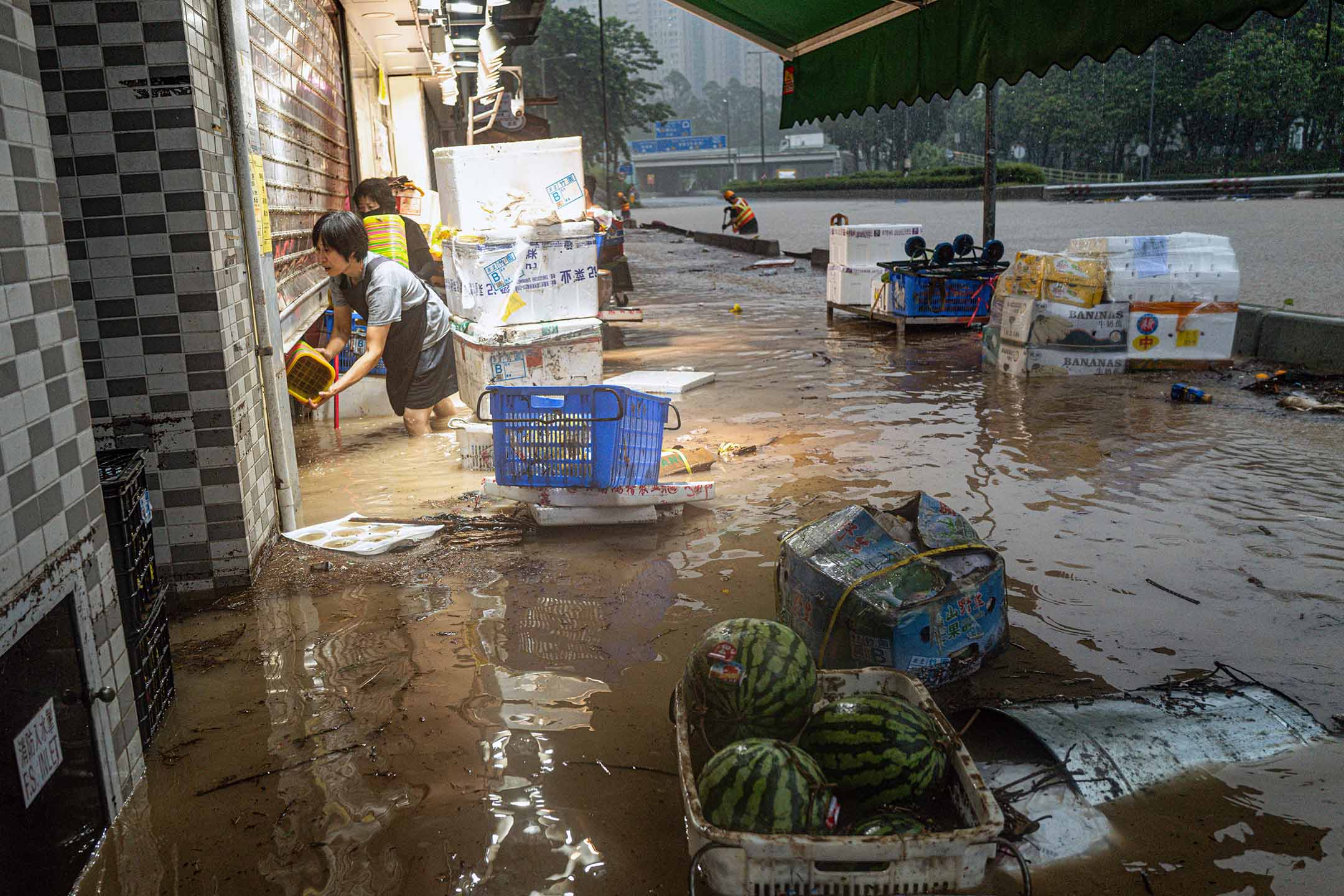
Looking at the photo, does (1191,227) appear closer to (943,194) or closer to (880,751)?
(880,751)

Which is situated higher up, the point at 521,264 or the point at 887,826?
the point at 521,264

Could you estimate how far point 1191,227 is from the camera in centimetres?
2422

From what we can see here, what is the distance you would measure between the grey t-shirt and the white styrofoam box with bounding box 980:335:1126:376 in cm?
569

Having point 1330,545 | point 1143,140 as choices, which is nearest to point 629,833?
point 1330,545

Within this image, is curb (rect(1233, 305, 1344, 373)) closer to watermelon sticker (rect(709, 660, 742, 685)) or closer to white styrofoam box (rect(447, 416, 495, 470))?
white styrofoam box (rect(447, 416, 495, 470))

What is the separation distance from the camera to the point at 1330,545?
4.89m

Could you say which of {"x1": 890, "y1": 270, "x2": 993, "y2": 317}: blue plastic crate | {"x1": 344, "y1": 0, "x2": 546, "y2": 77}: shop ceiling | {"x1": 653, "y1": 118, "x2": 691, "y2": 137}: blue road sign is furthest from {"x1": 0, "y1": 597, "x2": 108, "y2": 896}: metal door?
{"x1": 653, "y1": 118, "x2": 691, "y2": 137}: blue road sign

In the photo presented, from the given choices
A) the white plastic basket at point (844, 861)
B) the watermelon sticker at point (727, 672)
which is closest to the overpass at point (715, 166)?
the watermelon sticker at point (727, 672)

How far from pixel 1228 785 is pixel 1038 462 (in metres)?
3.93

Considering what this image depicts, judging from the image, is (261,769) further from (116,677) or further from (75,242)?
(75,242)

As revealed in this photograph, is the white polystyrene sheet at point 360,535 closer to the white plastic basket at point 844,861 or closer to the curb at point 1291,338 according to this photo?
the white plastic basket at point 844,861

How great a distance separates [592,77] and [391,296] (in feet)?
256

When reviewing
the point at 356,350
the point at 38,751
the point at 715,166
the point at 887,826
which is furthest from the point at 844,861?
the point at 715,166

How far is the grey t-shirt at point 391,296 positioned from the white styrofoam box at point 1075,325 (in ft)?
A: 18.8
